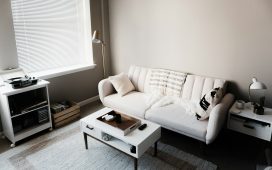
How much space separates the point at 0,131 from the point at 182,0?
317 cm

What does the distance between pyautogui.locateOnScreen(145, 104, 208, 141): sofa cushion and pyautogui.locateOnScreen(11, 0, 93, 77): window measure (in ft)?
5.66

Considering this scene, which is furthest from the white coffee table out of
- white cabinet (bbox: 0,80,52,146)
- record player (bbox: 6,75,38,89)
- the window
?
the window

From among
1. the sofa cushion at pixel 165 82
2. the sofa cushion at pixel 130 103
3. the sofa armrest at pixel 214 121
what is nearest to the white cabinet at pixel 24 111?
the sofa cushion at pixel 130 103

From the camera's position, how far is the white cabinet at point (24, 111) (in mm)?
2684

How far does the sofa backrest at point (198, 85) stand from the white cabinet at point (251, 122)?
1.28 ft

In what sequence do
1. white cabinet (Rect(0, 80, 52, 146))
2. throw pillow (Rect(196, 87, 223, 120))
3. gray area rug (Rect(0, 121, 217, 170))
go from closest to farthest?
1. gray area rug (Rect(0, 121, 217, 170))
2. throw pillow (Rect(196, 87, 223, 120))
3. white cabinet (Rect(0, 80, 52, 146))

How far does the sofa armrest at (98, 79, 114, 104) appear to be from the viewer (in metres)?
3.46

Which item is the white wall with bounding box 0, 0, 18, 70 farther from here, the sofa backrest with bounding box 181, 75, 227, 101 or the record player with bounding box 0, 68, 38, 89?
the sofa backrest with bounding box 181, 75, 227, 101

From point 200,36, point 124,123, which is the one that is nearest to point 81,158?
point 124,123

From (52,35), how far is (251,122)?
314cm

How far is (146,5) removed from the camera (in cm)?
357

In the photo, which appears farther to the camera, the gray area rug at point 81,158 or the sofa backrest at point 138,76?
the sofa backrest at point 138,76

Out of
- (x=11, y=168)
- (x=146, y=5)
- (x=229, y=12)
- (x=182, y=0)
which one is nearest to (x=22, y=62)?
(x=11, y=168)

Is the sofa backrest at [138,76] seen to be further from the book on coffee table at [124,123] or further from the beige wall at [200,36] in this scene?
the book on coffee table at [124,123]
